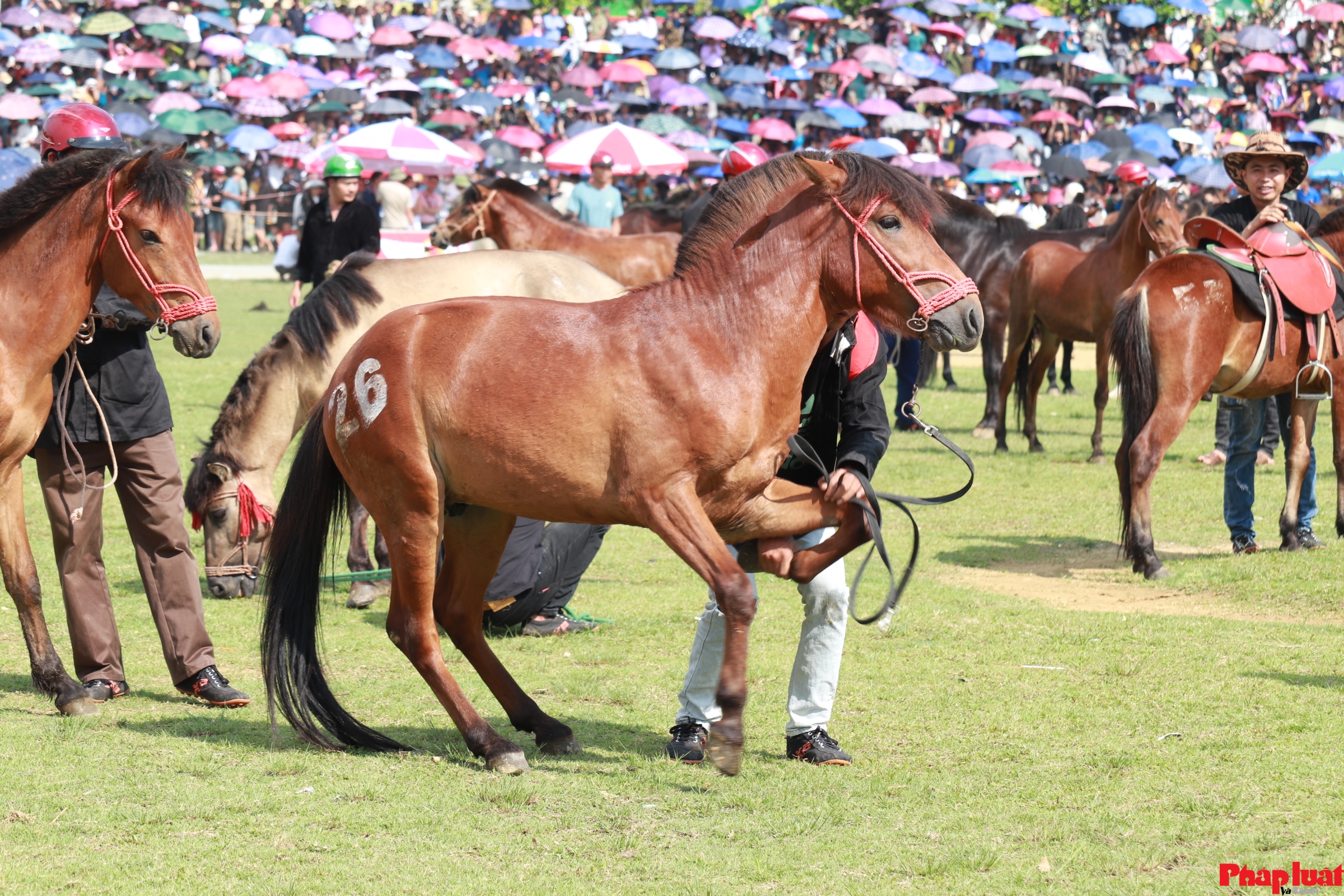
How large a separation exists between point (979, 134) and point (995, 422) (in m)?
16.7

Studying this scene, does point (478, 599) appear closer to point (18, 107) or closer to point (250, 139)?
point (250, 139)

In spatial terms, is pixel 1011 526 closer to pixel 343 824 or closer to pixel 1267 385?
pixel 1267 385

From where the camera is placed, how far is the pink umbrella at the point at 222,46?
33656 mm

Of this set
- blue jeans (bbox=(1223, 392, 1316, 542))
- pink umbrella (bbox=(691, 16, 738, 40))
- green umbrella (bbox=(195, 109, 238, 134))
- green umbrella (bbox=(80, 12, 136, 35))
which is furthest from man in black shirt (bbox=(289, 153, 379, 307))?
green umbrella (bbox=(80, 12, 136, 35))

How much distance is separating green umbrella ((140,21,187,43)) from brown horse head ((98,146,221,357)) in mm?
31210

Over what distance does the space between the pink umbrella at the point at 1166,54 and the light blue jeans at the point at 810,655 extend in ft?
101


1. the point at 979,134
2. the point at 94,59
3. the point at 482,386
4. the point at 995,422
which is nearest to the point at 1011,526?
the point at 995,422

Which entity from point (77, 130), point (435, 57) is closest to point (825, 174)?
point (77, 130)

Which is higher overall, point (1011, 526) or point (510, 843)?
point (510, 843)

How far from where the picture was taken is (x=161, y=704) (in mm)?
5566

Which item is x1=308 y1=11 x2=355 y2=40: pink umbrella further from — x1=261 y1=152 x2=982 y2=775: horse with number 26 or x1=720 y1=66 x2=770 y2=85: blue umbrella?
x1=261 y1=152 x2=982 y2=775: horse with number 26

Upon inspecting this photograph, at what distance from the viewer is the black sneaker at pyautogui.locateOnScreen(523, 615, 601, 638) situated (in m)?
6.86

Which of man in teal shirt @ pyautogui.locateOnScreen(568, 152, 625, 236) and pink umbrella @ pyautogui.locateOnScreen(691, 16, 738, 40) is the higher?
pink umbrella @ pyautogui.locateOnScreen(691, 16, 738, 40)

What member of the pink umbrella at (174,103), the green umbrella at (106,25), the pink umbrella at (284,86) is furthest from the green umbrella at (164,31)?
the pink umbrella at (174,103)
